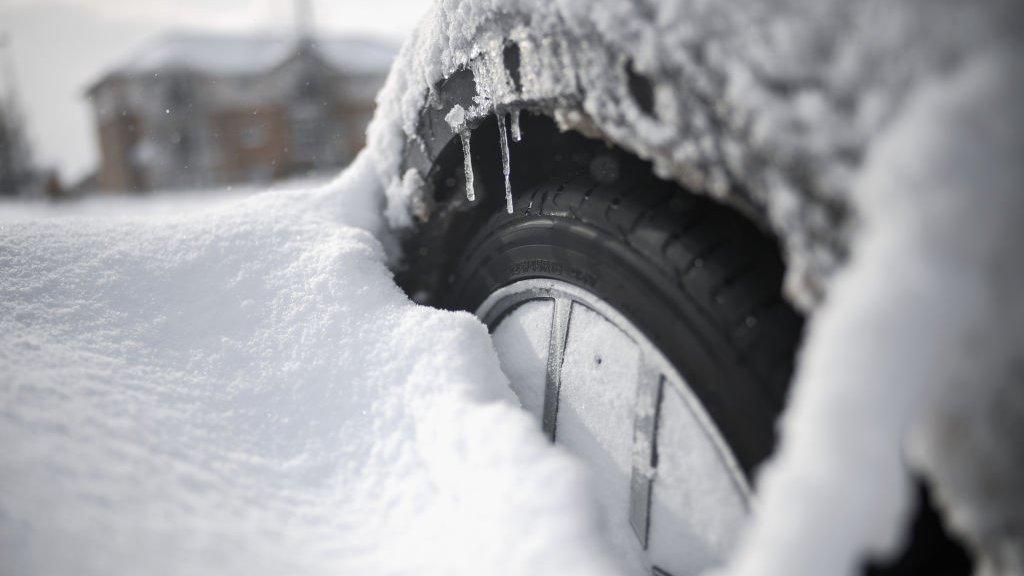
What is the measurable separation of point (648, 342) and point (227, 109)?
86.7ft

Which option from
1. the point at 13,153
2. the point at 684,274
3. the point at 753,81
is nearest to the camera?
the point at 753,81

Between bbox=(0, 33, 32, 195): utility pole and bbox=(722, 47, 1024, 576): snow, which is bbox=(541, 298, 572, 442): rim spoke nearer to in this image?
bbox=(722, 47, 1024, 576): snow

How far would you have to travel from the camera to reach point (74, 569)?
746mm

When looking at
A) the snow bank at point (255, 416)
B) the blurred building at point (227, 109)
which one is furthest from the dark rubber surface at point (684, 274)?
the blurred building at point (227, 109)

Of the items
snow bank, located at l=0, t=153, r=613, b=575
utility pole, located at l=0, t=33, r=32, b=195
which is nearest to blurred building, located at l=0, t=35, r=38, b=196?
utility pole, located at l=0, t=33, r=32, b=195

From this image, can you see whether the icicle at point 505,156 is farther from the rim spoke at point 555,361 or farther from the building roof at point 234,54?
the building roof at point 234,54

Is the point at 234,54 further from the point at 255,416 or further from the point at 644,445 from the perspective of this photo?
the point at 644,445

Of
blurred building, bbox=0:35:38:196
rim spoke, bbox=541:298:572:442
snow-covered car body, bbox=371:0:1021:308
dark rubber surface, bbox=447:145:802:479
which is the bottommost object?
blurred building, bbox=0:35:38:196

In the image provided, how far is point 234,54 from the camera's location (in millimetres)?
24016

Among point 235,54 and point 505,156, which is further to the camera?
point 235,54

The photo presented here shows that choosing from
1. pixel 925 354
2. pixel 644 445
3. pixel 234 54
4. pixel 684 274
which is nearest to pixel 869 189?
pixel 925 354

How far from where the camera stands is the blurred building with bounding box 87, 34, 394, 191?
22.7 metres

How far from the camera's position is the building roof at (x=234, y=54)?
22609 mm

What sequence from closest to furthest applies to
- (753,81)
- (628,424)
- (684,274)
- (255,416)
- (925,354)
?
(925,354), (753,81), (684,274), (628,424), (255,416)
